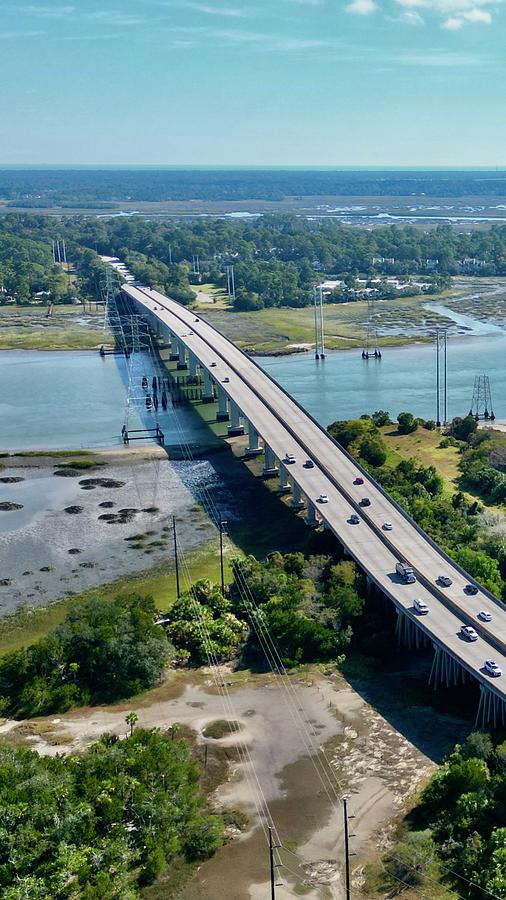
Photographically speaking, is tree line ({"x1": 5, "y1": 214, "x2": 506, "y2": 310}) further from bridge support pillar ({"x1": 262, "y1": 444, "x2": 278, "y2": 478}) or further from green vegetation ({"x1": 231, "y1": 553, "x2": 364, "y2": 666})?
green vegetation ({"x1": 231, "y1": 553, "x2": 364, "y2": 666})

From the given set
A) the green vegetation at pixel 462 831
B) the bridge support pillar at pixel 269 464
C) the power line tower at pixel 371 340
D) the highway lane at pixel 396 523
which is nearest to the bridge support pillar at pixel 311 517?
the highway lane at pixel 396 523

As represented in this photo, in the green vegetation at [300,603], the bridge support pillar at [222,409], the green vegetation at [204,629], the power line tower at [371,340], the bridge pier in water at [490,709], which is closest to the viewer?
the bridge pier in water at [490,709]

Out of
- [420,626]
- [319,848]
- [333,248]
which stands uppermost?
[333,248]

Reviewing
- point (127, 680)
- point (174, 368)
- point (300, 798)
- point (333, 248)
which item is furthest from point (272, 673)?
point (333, 248)

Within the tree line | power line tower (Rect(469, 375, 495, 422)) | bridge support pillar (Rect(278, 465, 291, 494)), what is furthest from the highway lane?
the tree line

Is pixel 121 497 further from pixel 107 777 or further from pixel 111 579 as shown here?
pixel 107 777

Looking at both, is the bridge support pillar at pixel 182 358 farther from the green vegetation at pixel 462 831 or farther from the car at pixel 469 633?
the green vegetation at pixel 462 831
